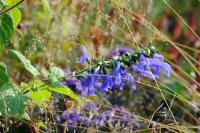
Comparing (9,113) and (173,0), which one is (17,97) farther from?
(173,0)

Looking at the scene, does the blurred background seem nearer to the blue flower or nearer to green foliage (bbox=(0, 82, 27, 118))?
the blue flower

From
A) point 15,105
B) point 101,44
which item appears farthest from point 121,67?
point 101,44

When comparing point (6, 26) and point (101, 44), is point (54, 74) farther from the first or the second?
point (101, 44)

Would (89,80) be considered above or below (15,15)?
below

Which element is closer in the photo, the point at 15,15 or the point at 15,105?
the point at 15,105

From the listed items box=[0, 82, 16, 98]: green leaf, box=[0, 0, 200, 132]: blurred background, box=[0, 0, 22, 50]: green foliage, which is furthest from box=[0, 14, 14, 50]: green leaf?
box=[0, 0, 200, 132]: blurred background

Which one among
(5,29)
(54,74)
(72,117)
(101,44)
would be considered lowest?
(72,117)
